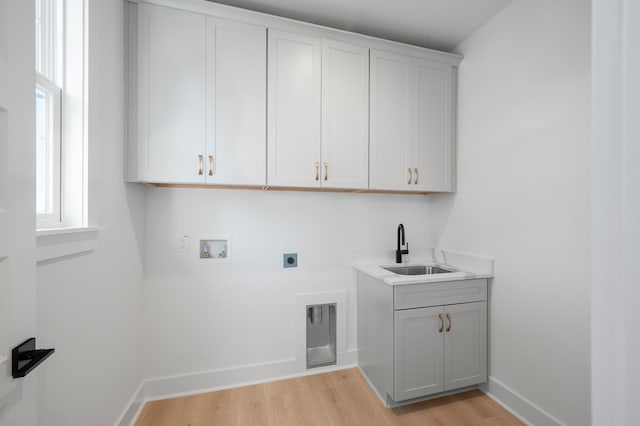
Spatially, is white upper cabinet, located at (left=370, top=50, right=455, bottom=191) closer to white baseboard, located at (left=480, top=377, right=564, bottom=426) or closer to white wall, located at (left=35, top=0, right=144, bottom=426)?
white baseboard, located at (left=480, top=377, right=564, bottom=426)

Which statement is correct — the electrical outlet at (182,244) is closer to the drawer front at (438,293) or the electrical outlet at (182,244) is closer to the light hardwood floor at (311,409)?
the light hardwood floor at (311,409)

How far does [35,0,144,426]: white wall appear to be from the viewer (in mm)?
1003

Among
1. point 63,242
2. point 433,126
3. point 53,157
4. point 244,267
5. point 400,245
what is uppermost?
point 433,126

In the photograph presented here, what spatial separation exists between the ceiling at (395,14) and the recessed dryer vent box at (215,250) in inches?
65.6

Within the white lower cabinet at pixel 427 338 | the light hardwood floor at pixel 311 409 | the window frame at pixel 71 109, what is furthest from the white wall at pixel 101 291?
the white lower cabinet at pixel 427 338

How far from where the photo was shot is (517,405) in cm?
171

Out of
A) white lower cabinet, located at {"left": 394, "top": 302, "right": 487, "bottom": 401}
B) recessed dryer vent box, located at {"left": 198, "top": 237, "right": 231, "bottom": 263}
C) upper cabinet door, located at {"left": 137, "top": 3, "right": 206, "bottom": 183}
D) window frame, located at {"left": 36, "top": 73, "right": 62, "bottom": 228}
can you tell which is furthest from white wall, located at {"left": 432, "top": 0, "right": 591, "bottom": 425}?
window frame, located at {"left": 36, "top": 73, "right": 62, "bottom": 228}

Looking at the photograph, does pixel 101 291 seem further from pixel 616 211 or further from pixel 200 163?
pixel 616 211

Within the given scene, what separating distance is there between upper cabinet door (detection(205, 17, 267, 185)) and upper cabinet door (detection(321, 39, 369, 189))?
44 centimetres

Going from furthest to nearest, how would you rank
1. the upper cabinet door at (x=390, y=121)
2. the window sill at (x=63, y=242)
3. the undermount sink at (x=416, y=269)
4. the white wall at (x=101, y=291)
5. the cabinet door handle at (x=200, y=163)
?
the undermount sink at (x=416, y=269) → the upper cabinet door at (x=390, y=121) → the cabinet door handle at (x=200, y=163) → the white wall at (x=101, y=291) → the window sill at (x=63, y=242)

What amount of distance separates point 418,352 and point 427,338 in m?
0.11

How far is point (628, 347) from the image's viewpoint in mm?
275

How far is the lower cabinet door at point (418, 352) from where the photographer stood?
171 cm

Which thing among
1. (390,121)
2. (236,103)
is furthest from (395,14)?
(236,103)
